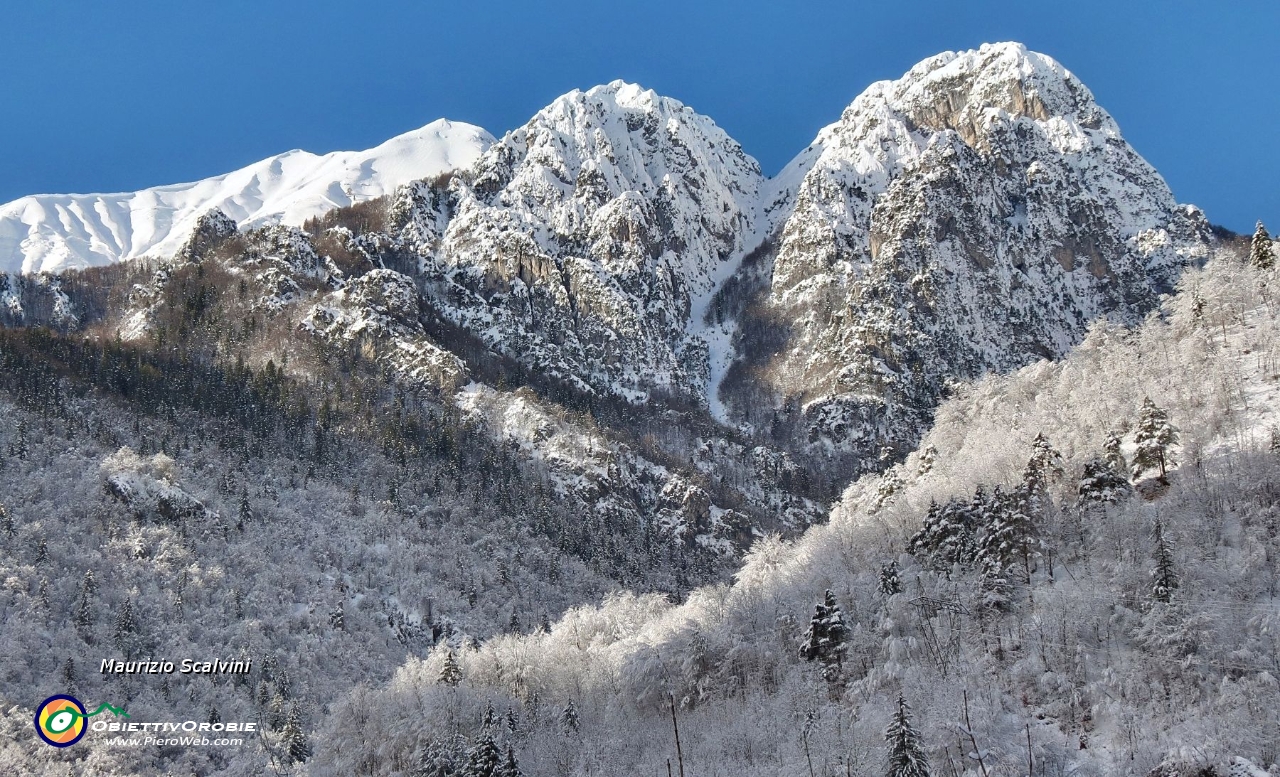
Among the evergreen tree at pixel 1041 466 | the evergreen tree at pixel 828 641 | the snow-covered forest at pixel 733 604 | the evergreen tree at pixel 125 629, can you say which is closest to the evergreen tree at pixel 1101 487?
the snow-covered forest at pixel 733 604

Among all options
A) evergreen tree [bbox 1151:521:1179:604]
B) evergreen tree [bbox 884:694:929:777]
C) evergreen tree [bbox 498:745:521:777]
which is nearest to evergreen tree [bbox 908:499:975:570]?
evergreen tree [bbox 1151:521:1179:604]

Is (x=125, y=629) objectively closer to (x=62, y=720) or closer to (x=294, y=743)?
(x=62, y=720)

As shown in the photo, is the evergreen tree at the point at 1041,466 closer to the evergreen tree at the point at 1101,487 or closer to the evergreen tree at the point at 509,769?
the evergreen tree at the point at 1101,487

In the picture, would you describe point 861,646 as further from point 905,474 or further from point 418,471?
point 418,471

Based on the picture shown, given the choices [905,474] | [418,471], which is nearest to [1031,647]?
[905,474]

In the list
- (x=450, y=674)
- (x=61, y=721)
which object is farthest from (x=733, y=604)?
(x=61, y=721)

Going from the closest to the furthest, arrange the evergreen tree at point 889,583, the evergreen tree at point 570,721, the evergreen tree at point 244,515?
1. the evergreen tree at point 889,583
2. the evergreen tree at point 570,721
3. the evergreen tree at point 244,515
